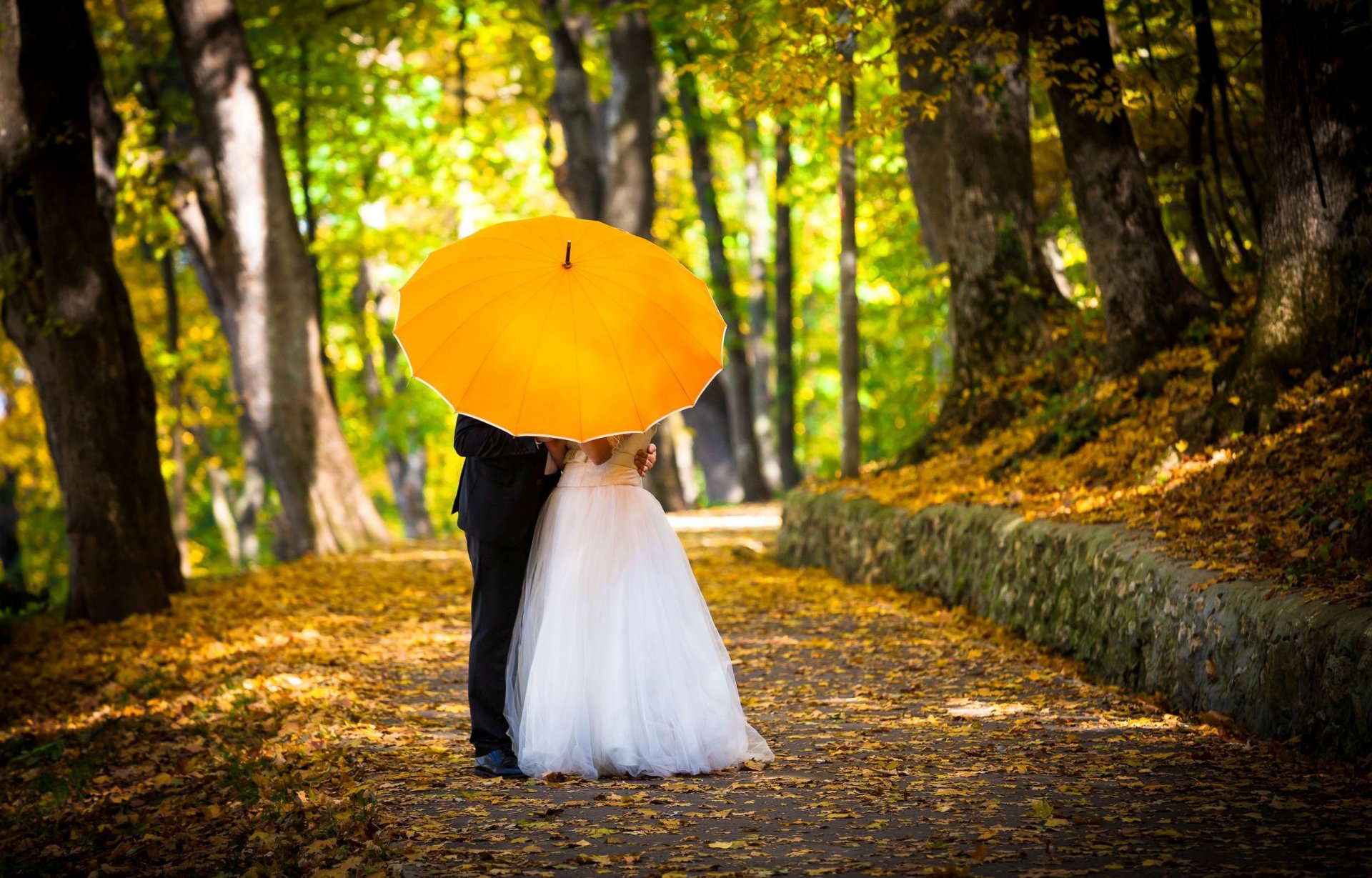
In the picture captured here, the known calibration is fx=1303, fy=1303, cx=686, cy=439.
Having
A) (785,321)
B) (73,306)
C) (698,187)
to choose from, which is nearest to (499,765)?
(73,306)

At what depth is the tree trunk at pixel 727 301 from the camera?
75.5 ft

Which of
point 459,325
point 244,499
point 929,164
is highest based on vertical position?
point 929,164

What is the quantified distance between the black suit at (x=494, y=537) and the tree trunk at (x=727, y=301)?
16.9 meters

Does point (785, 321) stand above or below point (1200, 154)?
above

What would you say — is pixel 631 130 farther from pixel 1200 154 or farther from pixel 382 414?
pixel 382 414

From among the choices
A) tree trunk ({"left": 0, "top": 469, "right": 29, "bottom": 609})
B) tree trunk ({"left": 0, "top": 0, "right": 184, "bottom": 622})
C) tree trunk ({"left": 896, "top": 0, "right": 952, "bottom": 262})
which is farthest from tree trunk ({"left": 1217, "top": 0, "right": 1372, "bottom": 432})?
tree trunk ({"left": 0, "top": 469, "right": 29, "bottom": 609})

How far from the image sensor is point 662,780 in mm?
5590

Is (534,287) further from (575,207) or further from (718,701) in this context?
(575,207)

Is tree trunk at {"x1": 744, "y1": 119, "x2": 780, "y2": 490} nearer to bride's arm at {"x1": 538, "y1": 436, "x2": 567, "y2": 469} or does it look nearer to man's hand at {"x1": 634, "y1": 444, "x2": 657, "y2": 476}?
man's hand at {"x1": 634, "y1": 444, "x2": 657, "y2": 476}

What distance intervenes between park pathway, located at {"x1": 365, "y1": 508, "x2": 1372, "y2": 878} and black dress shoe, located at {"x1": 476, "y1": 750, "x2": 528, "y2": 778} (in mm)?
82

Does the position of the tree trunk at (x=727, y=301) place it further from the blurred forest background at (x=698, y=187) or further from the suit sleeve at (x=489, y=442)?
the suit sleeve at (x=489, y=442)

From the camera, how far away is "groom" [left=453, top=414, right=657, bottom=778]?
224 inches

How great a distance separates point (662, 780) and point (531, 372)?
→ 1837 mm

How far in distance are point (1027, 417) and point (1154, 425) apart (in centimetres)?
251
